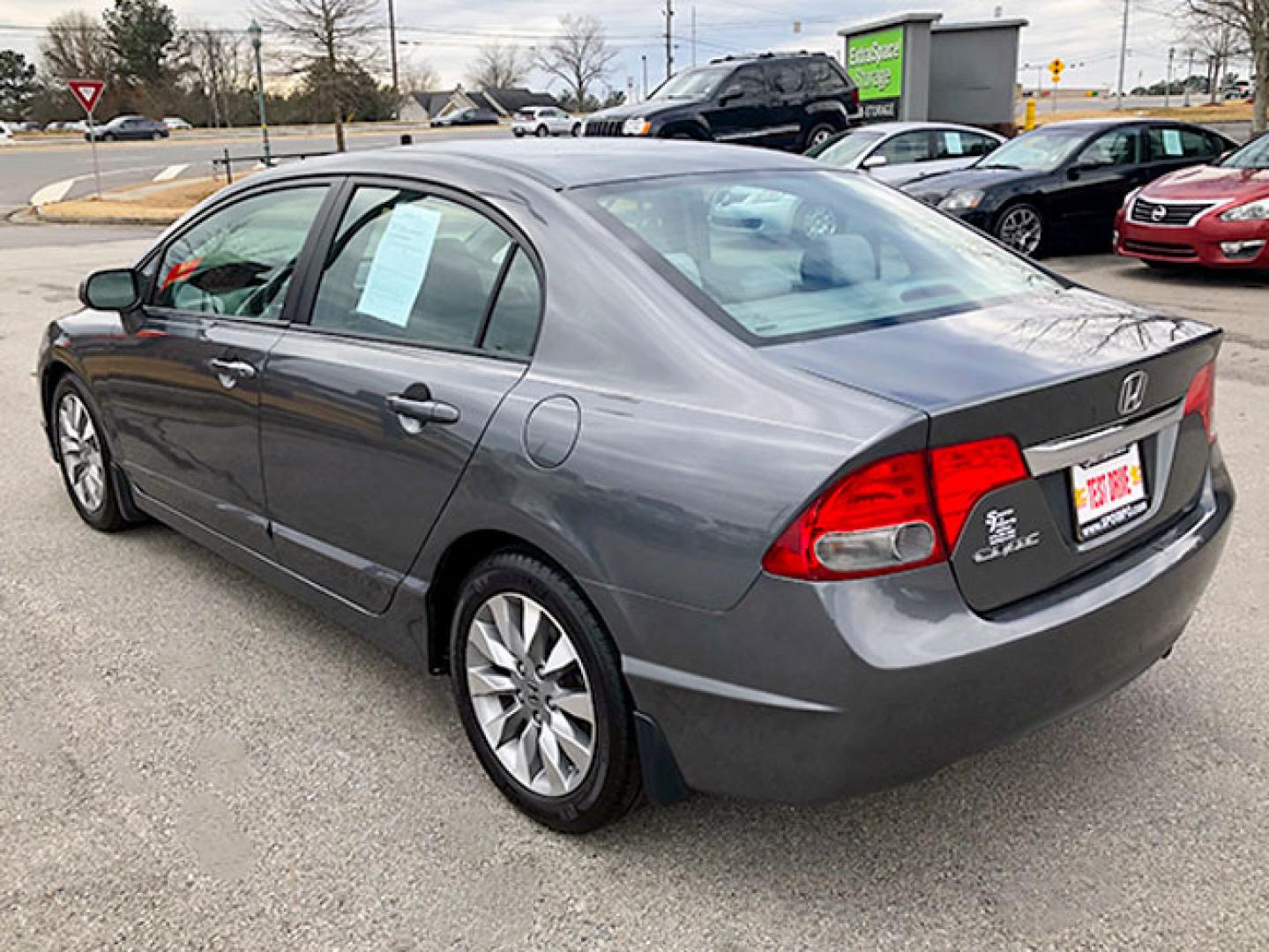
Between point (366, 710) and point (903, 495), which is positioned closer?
point (903, 495)

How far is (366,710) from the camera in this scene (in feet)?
11.1

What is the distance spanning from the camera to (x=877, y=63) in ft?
78.0

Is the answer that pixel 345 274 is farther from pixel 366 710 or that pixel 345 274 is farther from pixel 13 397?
pixel 13 397

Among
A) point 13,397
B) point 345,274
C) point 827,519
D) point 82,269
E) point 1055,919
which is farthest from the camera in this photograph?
point 82,269

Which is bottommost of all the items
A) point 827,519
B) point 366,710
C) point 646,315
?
point 366,710

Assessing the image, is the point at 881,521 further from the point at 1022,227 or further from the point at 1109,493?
the point at 1022,227

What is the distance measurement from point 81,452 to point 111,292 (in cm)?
107

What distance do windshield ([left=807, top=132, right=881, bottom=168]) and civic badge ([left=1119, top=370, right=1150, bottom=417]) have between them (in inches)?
464

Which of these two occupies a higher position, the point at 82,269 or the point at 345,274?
the point at 345,274

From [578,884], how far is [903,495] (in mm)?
1155

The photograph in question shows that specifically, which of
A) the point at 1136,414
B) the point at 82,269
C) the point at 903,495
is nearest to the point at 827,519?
the point at 903,495

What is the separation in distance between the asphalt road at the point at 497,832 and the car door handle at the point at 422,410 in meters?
0.94

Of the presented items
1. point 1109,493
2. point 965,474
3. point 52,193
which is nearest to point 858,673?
point 965,474

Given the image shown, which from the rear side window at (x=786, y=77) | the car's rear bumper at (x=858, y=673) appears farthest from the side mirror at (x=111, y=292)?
the rear side window at (x=786, y=77)
